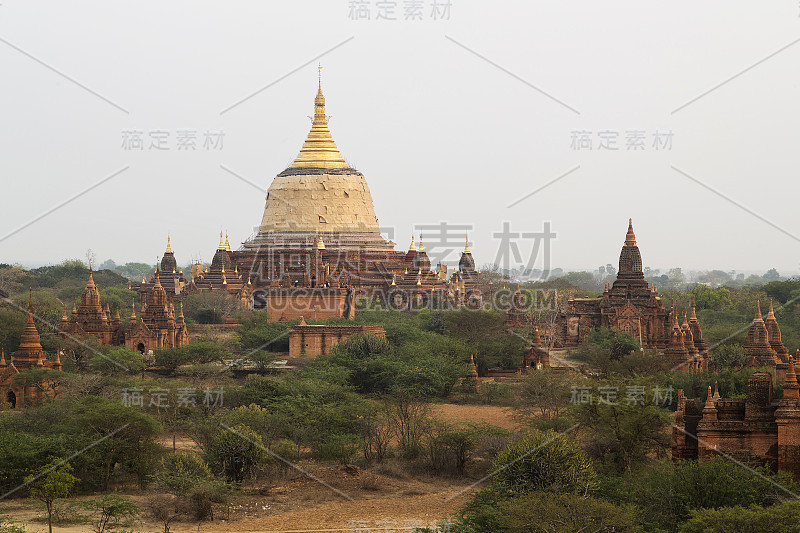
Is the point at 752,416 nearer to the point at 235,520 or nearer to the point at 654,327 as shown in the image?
the point at 235,520

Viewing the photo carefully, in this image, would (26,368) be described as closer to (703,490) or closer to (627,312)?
(703,490)

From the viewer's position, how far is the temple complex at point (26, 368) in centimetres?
4194

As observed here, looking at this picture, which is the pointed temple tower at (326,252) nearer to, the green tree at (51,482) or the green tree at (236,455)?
the green tree at (236,455)

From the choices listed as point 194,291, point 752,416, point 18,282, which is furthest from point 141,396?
point 18,282

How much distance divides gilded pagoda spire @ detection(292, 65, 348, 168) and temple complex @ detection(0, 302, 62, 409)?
4110cm

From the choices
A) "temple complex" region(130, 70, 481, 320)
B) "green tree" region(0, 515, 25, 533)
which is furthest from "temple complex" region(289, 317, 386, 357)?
"green tree" region(0, 515, 25, 533)

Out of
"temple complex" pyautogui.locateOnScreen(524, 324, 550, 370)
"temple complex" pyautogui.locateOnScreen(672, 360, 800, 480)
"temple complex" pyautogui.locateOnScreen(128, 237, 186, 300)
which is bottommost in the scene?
"temple complex" pyautogui.locateOnScreen(672, 360, 800, 480)

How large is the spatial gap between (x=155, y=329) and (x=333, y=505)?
26.9 metres

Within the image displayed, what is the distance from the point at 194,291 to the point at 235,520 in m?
48.3

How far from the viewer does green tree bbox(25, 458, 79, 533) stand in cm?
2948

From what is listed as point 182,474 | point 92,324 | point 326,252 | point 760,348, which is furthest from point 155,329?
point 182,474

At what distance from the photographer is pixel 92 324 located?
5456cm

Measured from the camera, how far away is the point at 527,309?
6588 cm

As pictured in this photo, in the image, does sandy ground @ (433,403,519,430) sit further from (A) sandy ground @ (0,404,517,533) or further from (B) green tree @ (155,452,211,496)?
(B) green tree @ (155,452,211,496)
